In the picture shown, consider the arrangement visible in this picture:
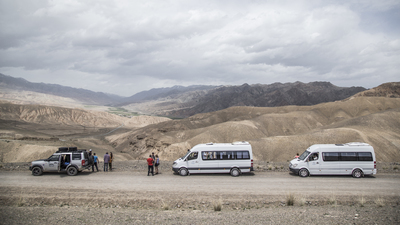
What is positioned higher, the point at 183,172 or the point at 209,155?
the point at 209,155

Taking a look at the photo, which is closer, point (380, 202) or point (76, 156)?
point (380, 202)

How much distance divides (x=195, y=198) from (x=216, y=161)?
18.4 feet

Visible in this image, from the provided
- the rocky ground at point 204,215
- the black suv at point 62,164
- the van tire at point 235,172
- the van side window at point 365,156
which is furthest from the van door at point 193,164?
the van side window at point 365,156

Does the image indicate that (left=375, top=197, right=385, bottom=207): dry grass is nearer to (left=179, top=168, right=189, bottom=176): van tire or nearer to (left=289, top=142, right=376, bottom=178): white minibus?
(left=289, top=142, right=376, bottom=178): white minibus

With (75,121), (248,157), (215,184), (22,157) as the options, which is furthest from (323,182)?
(75,121)

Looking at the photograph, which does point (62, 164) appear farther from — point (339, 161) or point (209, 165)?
point (339, 161)

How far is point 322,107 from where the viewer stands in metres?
85.3

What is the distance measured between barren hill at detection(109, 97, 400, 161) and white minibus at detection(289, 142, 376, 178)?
20328 millimetres

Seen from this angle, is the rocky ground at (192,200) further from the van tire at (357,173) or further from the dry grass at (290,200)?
the van tire at (357,173)

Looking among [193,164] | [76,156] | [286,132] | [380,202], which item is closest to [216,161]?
[193,164]

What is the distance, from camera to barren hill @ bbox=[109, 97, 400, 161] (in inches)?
1614

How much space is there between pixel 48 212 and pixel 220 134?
4562 centimetres

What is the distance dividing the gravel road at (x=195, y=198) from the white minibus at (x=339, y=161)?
0.63 metres

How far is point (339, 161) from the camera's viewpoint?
61.5ft
